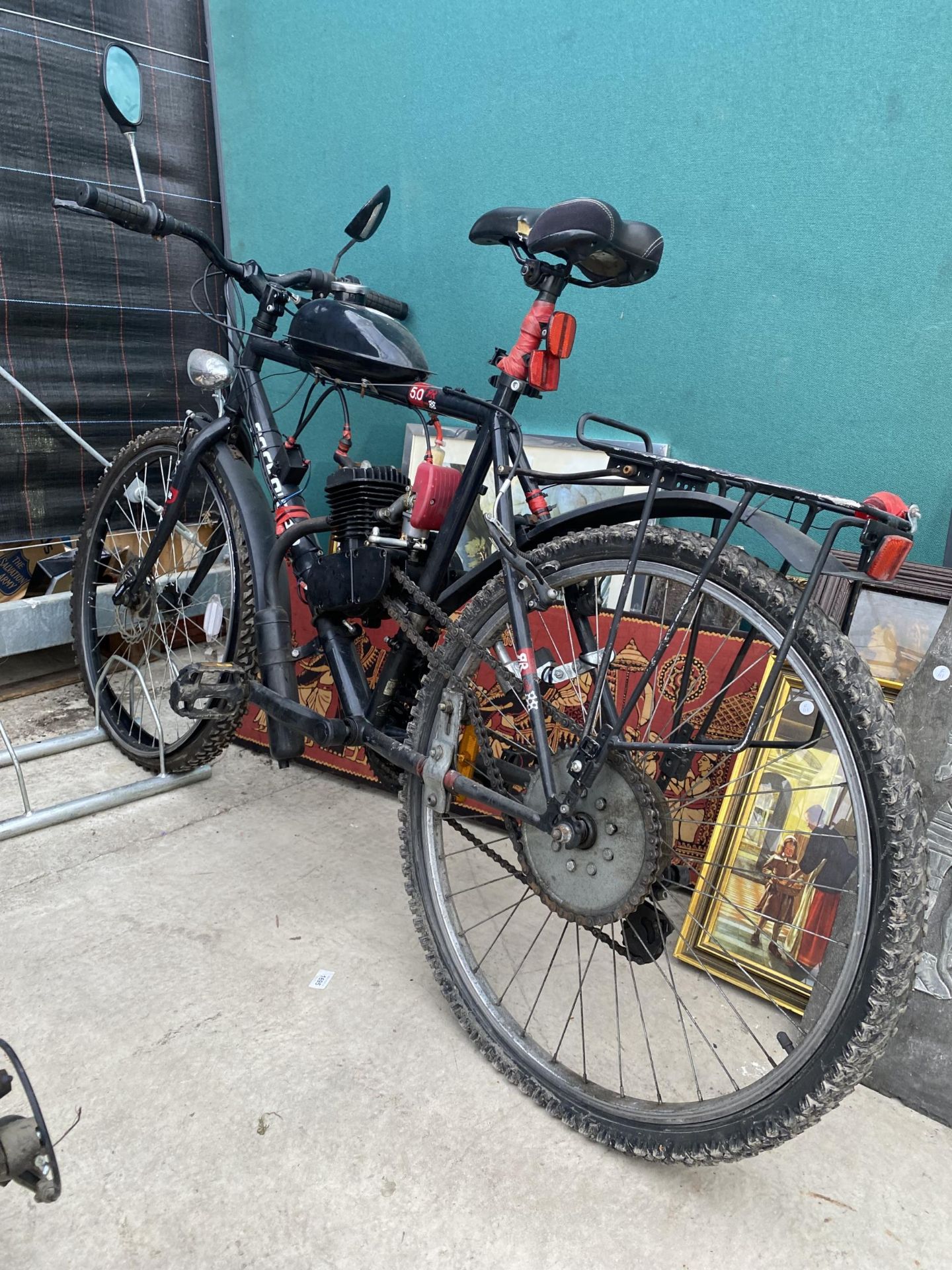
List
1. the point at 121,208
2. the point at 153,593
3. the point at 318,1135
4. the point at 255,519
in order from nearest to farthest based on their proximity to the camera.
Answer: the point at 318,1135 → the point at 121,208 → the point at 255,519 → the point at 153,593

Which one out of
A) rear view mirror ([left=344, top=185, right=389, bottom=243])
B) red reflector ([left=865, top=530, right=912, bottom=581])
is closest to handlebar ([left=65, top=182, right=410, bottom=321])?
rear view mirror ([left=344, top=185, right=389, bottom=243])

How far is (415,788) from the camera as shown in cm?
155

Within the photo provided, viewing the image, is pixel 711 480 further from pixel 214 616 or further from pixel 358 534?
pixel 214 616

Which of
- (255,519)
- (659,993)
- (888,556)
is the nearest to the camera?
(888,556)

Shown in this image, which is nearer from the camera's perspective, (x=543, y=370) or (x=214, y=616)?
(x=543, y=370)

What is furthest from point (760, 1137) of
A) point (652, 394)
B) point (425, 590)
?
point (652, 394)

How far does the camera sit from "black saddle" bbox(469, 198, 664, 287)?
4.25 ft

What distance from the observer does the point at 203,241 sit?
184cm

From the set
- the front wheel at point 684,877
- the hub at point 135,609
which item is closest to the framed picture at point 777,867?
the front wheel at point 684,877

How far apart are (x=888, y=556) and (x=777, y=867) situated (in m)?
0.79

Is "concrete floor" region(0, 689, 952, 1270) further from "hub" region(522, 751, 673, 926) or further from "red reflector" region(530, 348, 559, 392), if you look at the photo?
"red reflector" region(530, 348, 559, 392)

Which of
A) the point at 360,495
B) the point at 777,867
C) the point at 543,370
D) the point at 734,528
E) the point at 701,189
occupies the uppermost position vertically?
the point at 701,189

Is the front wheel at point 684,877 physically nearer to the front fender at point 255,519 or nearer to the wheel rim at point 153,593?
the front fender at point 255,519

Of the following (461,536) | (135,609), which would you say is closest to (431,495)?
(461,536)
